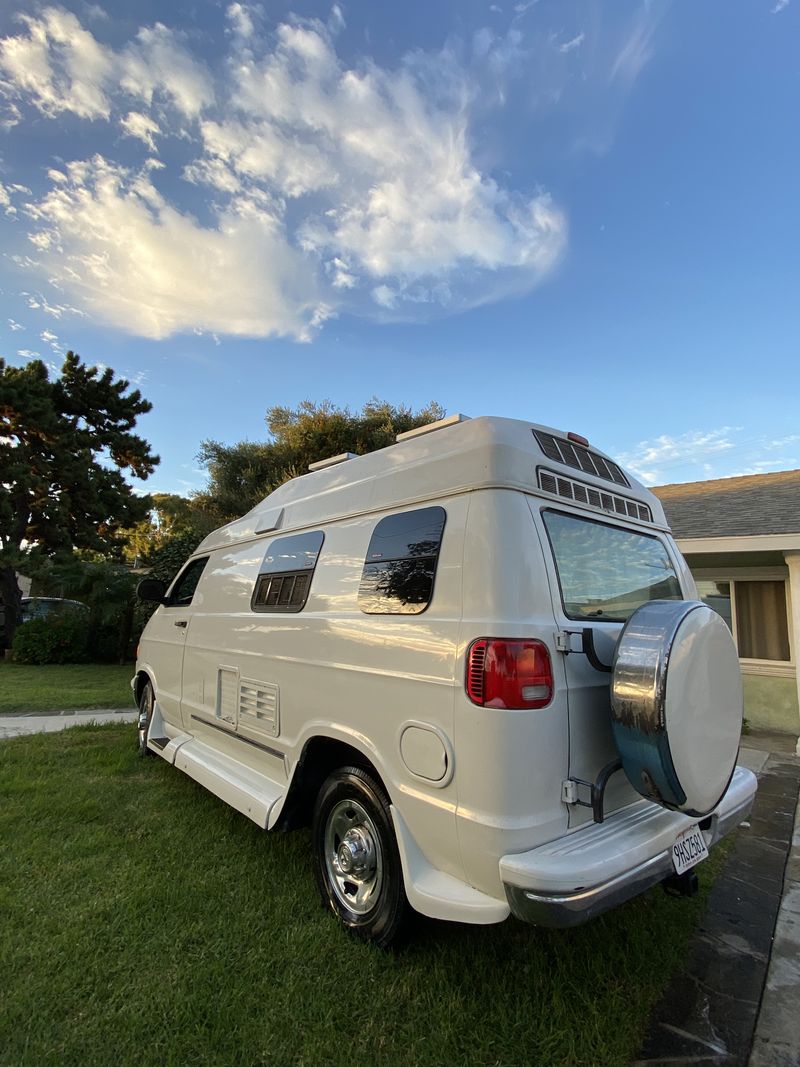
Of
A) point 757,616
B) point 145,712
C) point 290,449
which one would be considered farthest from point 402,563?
point 290,449

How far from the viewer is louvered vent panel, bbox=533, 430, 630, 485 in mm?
2607

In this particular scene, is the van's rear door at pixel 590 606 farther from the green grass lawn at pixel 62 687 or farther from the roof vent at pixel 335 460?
the green grass lawn at pixel 62 687

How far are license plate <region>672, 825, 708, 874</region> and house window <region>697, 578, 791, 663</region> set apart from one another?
6.74 meters

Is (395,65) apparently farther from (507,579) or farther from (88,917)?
(88,917)

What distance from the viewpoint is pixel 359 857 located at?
263cm

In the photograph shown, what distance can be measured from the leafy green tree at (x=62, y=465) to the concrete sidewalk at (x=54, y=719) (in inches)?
338

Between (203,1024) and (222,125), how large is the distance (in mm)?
9145

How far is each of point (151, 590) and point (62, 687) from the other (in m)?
7.31

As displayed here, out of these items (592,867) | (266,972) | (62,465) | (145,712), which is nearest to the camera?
(592,867)

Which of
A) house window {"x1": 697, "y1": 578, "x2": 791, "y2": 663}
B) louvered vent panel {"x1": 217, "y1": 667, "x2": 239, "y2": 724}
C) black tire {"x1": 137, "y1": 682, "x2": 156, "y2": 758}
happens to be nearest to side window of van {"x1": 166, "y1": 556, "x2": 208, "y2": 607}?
black tire {"x1": 137, "y1": 682, "x2": 156, "y2": 758}

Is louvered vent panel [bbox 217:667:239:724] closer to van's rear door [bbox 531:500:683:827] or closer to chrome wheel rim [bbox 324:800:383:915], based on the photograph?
chrome wheel rim [bbox 324:800:383:915]

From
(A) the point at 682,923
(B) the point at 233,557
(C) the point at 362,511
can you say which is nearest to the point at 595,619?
(C) the point at 362,511

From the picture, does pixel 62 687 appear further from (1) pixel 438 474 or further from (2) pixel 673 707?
(2) pixel 673 707

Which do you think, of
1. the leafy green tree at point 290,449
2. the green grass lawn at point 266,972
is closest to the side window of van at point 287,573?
the green grass lawn at point 266,972
